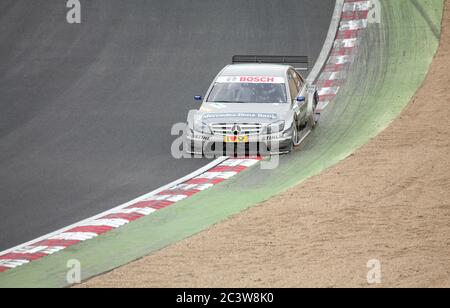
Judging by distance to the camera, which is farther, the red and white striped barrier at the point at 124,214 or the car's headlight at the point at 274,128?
the car's headlight at the point at 274,128

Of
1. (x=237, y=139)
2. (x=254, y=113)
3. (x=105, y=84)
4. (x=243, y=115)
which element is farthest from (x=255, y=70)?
(x=105, y=84)

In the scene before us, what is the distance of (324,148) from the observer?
1859 cm

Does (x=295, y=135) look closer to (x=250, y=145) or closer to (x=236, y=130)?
(x=250, y=145)

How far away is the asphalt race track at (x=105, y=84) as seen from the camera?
16.5 meters

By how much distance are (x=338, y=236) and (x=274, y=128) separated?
4.95 m

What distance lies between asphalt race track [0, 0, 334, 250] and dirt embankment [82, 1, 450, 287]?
8.35 ft

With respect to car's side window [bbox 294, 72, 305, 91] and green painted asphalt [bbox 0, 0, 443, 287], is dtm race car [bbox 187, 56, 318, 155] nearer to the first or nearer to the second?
car's side window [bbox 294, 72, 305, 91]

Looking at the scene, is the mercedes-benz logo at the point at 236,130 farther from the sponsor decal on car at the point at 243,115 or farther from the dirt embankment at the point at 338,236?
the dirt embankment at the point at 338,236

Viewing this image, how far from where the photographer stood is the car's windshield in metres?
19.1

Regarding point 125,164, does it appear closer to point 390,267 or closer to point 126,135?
point 126,135

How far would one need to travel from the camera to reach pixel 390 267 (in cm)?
1226

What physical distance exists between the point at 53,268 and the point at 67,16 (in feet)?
48.9

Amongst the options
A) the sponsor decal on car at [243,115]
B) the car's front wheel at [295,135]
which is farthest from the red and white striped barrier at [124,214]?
the car's front wheel at [295,135]

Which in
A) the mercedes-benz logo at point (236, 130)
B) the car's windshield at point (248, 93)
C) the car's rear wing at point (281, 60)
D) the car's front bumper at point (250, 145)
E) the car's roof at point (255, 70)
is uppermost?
the car's rear wing at point (281, 60)
